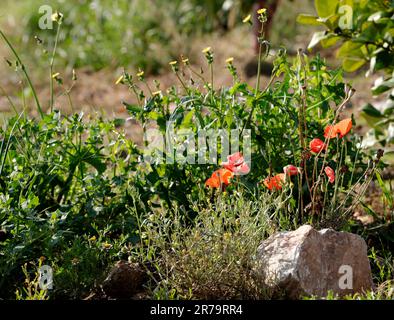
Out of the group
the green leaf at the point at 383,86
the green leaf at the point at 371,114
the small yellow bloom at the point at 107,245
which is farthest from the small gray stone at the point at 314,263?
the green leaf at the point at 371,114

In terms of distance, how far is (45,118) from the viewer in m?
3.53

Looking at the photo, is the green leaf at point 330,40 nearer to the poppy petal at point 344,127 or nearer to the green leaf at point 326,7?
the green leaf at point 326,7

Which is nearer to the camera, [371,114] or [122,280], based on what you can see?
[122,280]

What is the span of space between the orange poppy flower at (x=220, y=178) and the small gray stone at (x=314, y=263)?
0.31 metres

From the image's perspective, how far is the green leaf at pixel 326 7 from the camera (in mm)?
3861

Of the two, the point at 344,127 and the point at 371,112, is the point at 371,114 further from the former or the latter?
the point at 344,127

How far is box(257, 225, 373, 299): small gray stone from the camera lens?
2912mm

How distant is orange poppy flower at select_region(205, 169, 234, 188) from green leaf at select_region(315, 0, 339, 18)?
43.0 inches

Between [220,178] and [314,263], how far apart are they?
0.51m

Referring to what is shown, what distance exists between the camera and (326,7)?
153 inches

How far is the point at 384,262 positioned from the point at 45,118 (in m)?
1.57

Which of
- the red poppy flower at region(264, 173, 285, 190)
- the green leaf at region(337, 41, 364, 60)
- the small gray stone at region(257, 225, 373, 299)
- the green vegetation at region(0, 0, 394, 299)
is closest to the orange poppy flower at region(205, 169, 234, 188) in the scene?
the green vegetation at region(0, 0, 394, 299)

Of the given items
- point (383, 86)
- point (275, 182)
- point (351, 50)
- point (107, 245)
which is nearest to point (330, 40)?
point (351, 50)

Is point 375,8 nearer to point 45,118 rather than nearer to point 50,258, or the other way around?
point 45,118
